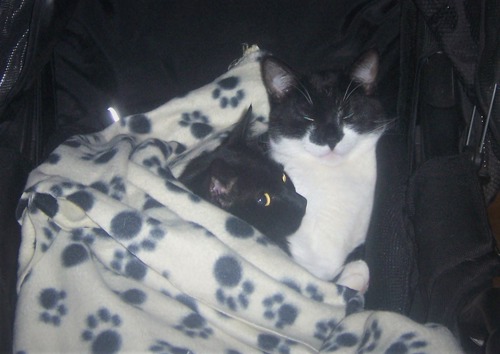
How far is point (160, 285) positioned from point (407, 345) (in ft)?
1.43

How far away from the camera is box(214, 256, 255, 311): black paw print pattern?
3.07 ft

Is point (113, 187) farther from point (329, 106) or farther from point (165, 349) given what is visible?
point (329, 106)

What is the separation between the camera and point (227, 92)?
1267 millimetres

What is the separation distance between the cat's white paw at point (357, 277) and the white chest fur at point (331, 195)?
0.04m

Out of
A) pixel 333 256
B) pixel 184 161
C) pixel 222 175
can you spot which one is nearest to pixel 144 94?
pixel 184 161

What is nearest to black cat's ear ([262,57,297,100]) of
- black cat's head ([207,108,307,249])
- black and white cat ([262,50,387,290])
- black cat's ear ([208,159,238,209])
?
black and white cat ([262,50,387,290])

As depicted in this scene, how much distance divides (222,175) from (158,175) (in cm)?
14

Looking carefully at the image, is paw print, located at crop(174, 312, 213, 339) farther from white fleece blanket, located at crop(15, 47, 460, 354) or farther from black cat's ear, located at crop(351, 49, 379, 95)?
black cat's ear, located at crop(351, 49, 379, 95)

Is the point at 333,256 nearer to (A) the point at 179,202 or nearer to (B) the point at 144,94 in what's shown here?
(A) the point at 179,202

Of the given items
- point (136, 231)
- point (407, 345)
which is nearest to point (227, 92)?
point (136, 231)

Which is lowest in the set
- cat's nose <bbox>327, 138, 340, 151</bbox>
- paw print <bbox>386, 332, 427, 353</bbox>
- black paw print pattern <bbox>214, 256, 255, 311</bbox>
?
black paw print pattern <bbox>214, 256, 255, 311</bbox>

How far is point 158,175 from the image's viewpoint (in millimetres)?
1100

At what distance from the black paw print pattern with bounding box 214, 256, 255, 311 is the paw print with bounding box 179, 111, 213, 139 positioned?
0.44 meters

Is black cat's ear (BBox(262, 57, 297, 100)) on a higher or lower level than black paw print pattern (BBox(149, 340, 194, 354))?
higher
